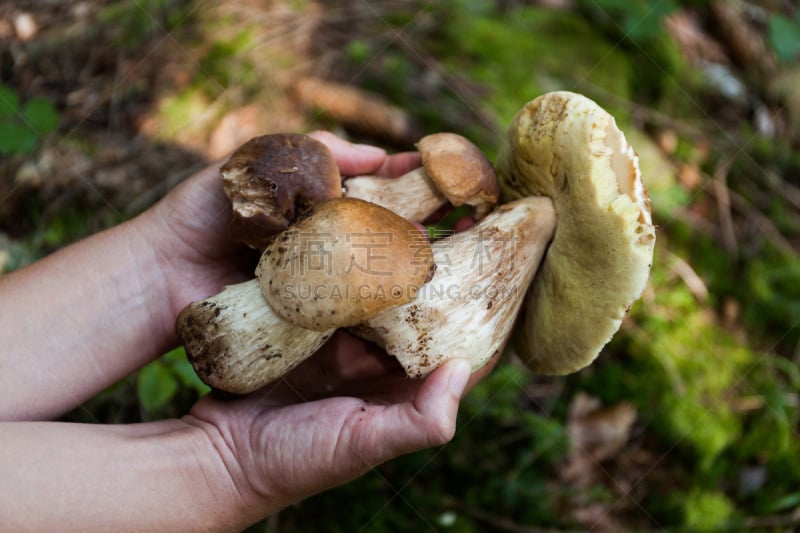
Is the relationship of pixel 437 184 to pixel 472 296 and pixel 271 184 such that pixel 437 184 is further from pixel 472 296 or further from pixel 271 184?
pixel 271 184

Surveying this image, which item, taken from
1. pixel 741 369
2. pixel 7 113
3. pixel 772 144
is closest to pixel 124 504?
pixel 7 113

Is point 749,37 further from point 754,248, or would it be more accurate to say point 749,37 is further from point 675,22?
point 754,248

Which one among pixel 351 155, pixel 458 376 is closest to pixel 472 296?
pixel 458 376

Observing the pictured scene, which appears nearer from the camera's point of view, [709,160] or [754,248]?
[754,248]

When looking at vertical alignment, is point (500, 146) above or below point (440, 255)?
below

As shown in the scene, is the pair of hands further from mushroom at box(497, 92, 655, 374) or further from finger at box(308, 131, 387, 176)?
mushroom at box(497, 92, 655, 374)
